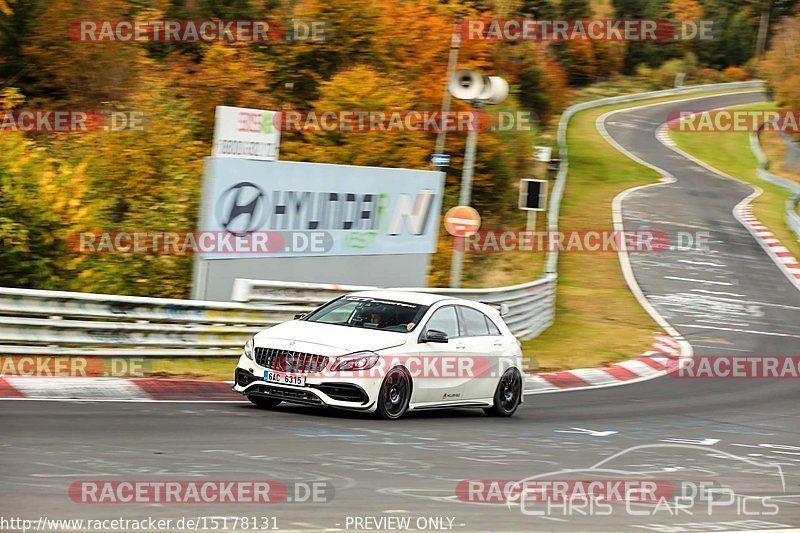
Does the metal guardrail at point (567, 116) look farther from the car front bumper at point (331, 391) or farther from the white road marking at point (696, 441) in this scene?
the car front bumper at point (331, 391)

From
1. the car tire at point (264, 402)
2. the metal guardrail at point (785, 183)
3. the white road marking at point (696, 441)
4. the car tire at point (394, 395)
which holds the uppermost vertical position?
the metal guardrail at point (785, 183)

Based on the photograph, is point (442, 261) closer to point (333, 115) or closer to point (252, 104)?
point (333, 115)

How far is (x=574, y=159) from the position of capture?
172ft

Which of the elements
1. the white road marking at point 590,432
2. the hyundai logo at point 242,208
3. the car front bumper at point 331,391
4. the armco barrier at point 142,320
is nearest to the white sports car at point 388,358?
the car front bumper at point 331,391

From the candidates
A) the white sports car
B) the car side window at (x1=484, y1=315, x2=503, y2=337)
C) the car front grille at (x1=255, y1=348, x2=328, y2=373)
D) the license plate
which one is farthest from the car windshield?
the car side window at (x1=484, y1=315, x2=503, y2=337)

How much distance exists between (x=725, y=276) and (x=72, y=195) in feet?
70.1

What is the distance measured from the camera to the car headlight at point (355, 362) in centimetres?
1148

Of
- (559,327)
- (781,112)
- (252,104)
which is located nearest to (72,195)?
(559,327)

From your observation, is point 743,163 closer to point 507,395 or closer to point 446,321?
point 507,395

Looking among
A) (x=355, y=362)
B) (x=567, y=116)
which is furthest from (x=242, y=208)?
(x=567, y=116)

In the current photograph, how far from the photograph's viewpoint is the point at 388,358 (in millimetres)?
11758

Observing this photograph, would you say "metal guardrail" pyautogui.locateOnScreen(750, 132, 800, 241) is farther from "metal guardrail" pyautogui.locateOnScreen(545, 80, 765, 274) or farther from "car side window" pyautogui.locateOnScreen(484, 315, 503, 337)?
"car side window" pyautogui.locateOnScreen(484, 315, 503, 337)

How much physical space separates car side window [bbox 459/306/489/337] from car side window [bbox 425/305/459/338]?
20cm

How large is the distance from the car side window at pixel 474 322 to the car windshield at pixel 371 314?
774mm
